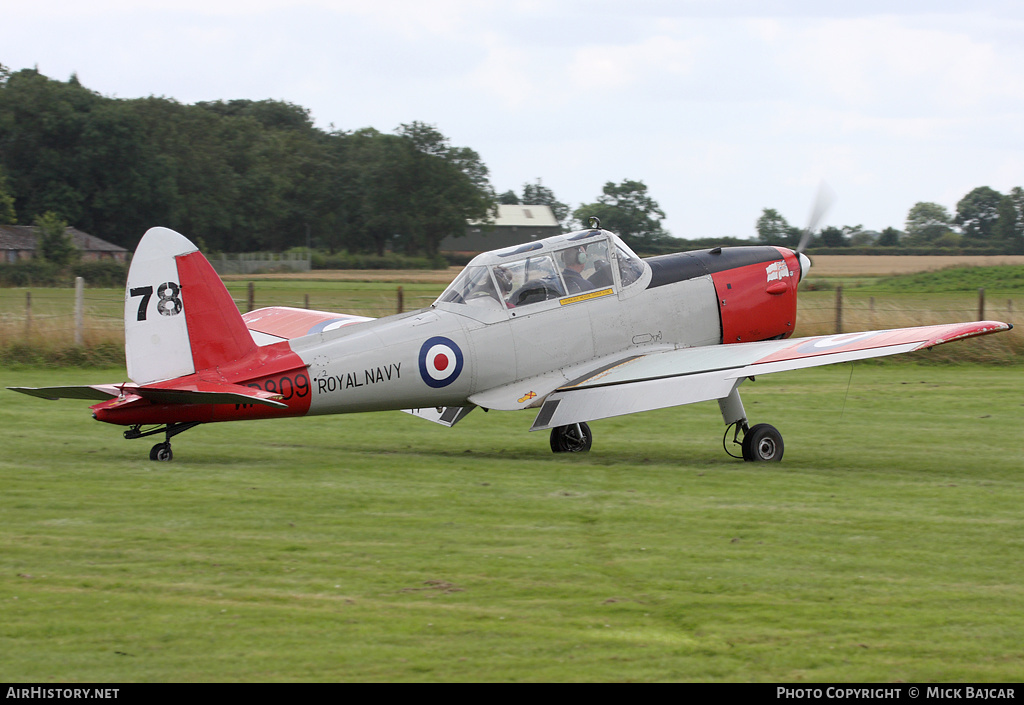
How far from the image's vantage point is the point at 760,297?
10.9 meters

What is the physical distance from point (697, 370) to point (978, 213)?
60742 mm

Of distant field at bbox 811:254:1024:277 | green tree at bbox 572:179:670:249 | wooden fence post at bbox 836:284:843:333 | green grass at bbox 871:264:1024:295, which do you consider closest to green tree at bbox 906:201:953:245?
distant field at bbox 811:254:1024:277

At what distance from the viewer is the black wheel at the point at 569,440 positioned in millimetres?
10672

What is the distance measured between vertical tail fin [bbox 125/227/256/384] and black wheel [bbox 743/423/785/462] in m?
5.04

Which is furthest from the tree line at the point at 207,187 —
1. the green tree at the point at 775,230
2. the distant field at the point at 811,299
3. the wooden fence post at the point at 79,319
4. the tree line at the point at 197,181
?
the wooden fence post at the point at 79,319

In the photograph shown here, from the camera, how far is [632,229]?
2956 centimetres

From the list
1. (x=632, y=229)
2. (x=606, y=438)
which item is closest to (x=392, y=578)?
(x=606, y=438)

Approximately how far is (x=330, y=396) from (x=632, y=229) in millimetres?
21583

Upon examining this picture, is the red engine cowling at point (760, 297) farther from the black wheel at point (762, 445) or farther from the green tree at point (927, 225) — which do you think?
the green tree at point (927, 225)

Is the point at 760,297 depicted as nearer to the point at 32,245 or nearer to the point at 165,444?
the point at 165,444

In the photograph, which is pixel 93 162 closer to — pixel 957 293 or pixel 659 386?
pixel 957 293

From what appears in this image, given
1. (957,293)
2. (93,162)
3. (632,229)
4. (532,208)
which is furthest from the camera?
(532,208)

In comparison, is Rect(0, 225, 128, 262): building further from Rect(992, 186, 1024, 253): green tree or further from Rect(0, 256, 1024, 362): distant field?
Rect(992, 186, 1024, 253): green tree

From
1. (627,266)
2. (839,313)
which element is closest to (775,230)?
(839,313)
